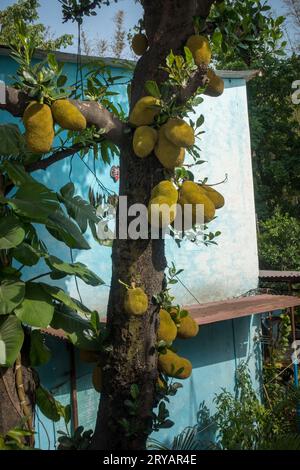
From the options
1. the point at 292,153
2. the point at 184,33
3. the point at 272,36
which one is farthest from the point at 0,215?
the point at 292,153

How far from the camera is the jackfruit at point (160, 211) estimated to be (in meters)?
2.45

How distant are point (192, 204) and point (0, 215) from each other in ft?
3.21

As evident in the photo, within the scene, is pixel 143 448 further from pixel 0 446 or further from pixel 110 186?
pixel 110 186

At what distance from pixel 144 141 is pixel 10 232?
762mm

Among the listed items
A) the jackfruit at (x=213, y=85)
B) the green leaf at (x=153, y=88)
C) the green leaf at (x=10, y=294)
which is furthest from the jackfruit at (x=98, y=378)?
the jackfruit at (x=213, y=85)

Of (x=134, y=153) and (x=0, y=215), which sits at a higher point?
(x=134, y=153)

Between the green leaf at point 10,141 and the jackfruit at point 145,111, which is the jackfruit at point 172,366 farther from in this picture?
the green leaf at point 10,141

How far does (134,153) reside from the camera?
2717mm

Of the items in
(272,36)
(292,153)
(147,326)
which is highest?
(292,153)

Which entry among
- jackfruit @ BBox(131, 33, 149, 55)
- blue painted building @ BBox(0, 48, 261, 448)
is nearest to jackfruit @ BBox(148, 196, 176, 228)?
jackfruit @ BBox(131, 33, 149, 55)

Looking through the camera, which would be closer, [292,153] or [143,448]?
[143,448]

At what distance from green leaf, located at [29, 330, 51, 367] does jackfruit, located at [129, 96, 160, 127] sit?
3.83ft

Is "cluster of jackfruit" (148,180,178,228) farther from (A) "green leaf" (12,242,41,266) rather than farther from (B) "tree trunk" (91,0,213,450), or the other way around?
(A) "green leaf" (12,242,41,266)
